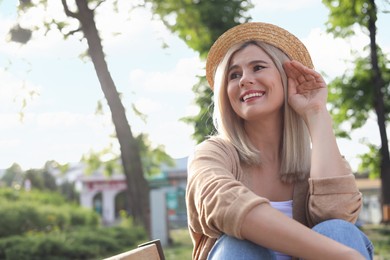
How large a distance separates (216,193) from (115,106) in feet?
28.6

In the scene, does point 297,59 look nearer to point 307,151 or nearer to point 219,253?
point 307,151

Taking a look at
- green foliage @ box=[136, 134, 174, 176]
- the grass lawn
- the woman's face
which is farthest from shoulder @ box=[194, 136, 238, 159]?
green foliage @ box=[136, 134, 174, 176]

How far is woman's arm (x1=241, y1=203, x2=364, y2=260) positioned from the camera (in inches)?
58.3

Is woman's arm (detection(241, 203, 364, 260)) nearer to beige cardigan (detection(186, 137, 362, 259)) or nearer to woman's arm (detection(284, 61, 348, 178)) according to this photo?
beige cardigan (detection(186, 137, 362, 259))

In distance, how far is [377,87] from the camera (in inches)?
523

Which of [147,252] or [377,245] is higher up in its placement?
[147,252]

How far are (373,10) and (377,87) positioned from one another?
1.82 m

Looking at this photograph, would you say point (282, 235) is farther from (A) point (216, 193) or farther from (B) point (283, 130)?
(B) point (283, 130)

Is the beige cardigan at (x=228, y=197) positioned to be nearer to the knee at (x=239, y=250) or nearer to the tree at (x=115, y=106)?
the knee at (x=239, y=250)

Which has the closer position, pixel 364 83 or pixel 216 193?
pixel 216 193

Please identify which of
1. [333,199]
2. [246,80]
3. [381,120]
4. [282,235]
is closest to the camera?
[282,235]

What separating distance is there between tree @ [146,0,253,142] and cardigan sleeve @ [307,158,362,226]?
869 centimetres

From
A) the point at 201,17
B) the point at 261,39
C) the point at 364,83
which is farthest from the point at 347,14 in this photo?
the point at 261,39

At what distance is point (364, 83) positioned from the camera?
1371 cm
